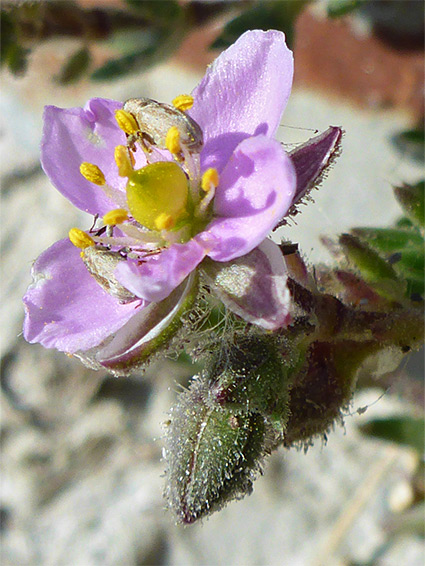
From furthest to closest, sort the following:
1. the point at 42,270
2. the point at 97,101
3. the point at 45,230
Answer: the point at 45,230, the point at 97,101, the point at 42,270

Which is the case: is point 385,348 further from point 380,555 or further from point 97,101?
point 380,555

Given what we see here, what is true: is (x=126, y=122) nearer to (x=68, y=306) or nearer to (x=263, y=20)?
(x=68, y=306)

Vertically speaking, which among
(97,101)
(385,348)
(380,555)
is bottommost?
(380,555)

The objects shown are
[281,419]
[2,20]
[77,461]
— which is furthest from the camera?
[77,461]

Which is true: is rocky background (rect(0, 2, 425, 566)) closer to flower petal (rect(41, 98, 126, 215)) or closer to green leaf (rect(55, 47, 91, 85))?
green leaf (rect(55, 47, 91, 85))

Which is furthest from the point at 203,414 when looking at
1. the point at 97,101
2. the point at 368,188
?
the point at 368,188

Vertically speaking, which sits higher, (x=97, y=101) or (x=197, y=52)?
(x=97, y=101)
